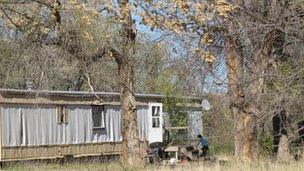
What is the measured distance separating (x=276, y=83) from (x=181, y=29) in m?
2.60

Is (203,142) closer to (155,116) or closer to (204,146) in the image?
(204,146)

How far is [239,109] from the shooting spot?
715 inches

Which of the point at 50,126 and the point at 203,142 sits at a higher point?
the point at 50,126

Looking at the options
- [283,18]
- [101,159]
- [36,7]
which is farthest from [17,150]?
[283,18]

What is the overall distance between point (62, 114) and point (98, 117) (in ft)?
7.58

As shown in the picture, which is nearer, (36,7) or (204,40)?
(204,40)

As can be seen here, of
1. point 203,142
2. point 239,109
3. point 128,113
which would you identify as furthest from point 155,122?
point 239,109

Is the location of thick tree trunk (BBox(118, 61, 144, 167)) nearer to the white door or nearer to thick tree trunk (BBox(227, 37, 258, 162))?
thick tree trunk (BBox(227, 37, 258, 162))

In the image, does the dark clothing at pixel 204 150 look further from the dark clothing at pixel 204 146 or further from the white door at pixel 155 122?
the white door at pixel 155 122

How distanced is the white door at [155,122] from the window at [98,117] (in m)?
2.72

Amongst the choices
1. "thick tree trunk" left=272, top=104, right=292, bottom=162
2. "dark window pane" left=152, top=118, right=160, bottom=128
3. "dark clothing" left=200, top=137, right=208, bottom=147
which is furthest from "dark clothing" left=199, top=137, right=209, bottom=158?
"thick tree trunk" left=272, top=104, right=292, bottom=162

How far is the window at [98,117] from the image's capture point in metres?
27.5

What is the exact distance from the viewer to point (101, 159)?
27.1 meters

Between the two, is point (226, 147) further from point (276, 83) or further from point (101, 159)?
point (276, 83)
